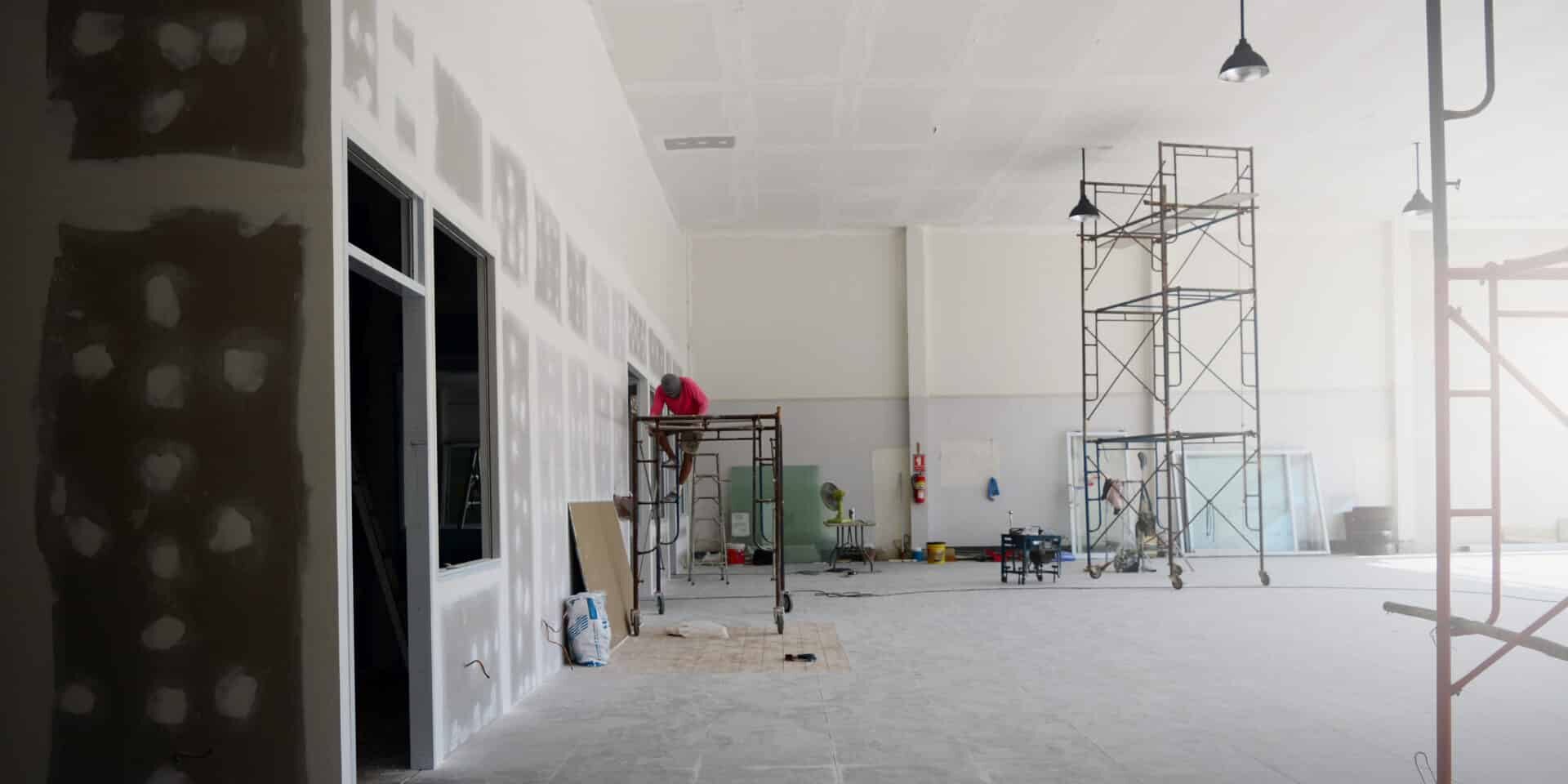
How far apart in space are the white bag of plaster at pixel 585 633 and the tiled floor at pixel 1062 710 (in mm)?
202

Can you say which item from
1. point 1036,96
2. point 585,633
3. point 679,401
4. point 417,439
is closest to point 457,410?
point 585,633

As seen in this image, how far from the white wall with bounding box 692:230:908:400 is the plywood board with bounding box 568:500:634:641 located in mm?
8270

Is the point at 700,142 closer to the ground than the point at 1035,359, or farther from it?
farther from it

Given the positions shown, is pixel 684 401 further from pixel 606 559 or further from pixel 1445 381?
pixel 1445 381

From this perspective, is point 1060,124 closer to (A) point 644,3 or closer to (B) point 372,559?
(A) point 644,3

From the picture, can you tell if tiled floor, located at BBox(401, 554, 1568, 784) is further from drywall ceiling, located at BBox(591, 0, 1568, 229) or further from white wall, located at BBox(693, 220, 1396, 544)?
white wall, located at BBox(693, 220, 1396, 544)

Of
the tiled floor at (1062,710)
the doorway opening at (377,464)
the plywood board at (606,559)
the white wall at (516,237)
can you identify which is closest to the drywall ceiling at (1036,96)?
the white wall at (516,237)

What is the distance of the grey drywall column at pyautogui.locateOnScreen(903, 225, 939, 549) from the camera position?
17688 mm

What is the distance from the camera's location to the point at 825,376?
17.9 meters

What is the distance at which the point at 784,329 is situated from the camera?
58.7 ft

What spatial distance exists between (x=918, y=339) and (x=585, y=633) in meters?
11.1

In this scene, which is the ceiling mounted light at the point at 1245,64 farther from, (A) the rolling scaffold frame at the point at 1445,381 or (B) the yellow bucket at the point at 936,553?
(B) the yellow bucket at the point at 936,553

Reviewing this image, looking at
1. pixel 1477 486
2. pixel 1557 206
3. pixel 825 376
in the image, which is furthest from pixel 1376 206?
pixel 825 376

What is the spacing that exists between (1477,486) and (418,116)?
18393 mm
